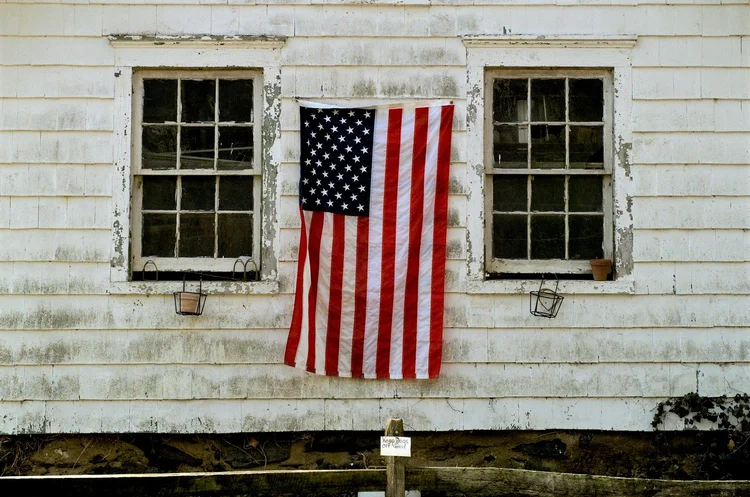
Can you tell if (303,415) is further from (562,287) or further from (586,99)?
(586,99)

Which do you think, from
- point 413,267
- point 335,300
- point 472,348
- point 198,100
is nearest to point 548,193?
point 413,267

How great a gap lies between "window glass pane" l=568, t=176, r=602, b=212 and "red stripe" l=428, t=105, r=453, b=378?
1.05 meters

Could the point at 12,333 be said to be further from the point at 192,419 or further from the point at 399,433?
the point at 399,433

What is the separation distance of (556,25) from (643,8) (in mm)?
722

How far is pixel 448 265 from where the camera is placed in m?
6.45

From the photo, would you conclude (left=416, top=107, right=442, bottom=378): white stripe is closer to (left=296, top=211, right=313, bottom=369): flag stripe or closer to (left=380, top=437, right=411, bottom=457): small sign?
(left=296, top=211, right=313, bottom=369): flag stripe

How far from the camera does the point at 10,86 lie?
6.49 metres

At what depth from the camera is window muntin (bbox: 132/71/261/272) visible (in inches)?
258

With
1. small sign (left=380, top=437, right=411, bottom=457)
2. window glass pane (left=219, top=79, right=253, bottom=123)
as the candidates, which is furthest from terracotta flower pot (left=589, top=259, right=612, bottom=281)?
window glass pane (left=219, top=79, right=253, bottom=123)

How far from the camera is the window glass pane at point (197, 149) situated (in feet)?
21.6

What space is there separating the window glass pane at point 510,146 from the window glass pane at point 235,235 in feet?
6.85

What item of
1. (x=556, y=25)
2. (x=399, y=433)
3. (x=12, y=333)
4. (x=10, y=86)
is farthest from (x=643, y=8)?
(x=12, y=333)

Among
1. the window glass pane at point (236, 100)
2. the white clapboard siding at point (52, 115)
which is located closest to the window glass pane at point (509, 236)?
the window glass pane at point (236, 100)

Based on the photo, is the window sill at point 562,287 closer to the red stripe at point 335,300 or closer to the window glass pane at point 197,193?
the red stripe at point 335,300
